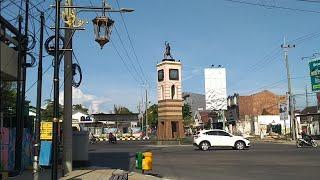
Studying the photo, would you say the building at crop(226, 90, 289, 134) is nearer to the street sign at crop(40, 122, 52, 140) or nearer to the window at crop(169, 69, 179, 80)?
the window at crop(169, 69, 179, 80)

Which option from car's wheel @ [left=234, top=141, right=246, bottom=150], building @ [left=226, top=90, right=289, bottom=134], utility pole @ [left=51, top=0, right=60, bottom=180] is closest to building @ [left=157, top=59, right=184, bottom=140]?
car's wheel @ [left=234, top=141, right=246, bottom=150]

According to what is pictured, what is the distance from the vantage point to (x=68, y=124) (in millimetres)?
21484

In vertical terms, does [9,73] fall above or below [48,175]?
above

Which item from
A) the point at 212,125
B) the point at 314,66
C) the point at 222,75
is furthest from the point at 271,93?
the point at 314,66

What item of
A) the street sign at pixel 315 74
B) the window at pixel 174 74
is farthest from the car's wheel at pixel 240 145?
the window at pixel 174 74

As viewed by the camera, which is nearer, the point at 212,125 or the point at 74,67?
the point at 74,67

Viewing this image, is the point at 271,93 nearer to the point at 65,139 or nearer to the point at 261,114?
the point at 261,114

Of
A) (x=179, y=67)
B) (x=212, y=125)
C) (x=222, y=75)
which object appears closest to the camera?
(x=179, y=67)

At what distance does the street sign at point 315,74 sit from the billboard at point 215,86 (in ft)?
42.0

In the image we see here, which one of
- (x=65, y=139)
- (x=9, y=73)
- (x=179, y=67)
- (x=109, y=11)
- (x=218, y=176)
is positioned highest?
(x=179, y=67)

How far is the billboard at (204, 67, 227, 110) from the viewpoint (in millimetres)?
68562

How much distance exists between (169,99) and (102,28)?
4528cm

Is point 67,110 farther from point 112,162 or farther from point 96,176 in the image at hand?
point 112,162

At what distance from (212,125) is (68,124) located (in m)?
102
